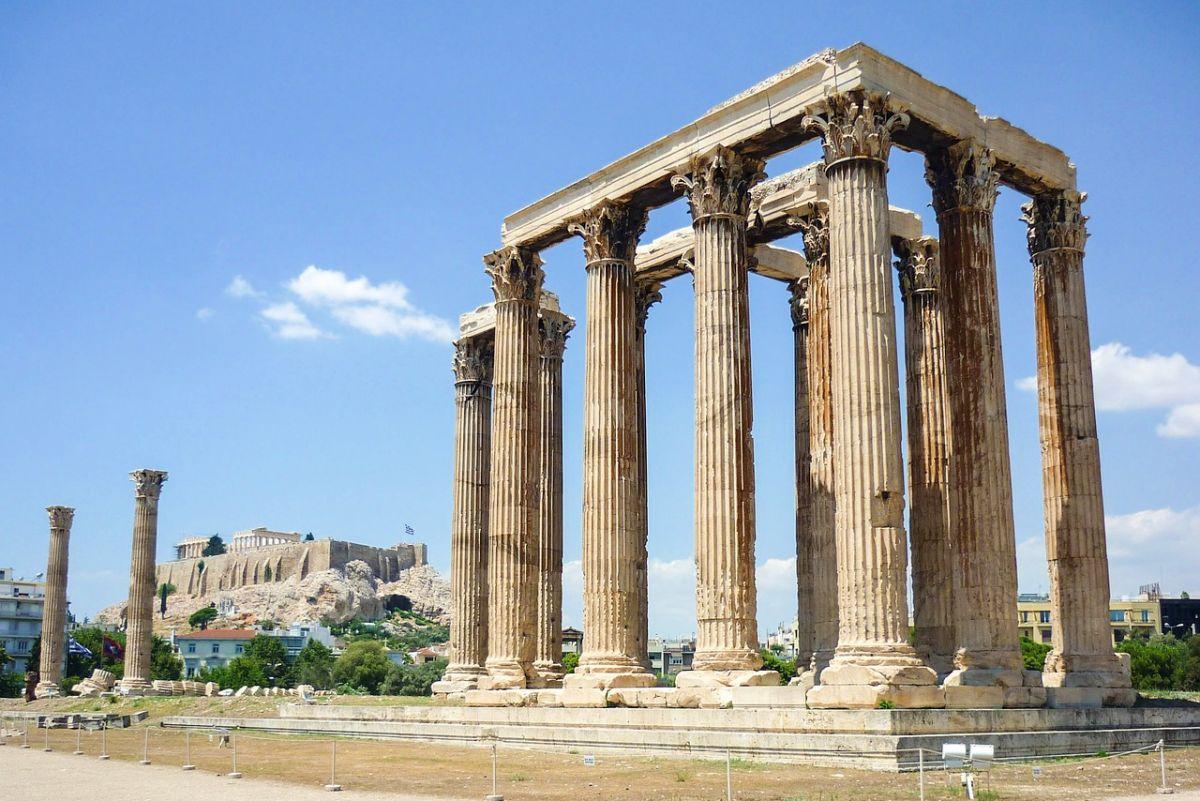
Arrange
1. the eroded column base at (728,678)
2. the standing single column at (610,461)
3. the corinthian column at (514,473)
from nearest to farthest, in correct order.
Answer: the eroded column base at (728,678), the standing single column at (610,461), the corinthian column at (514,473)

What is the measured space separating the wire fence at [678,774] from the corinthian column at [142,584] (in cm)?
4917

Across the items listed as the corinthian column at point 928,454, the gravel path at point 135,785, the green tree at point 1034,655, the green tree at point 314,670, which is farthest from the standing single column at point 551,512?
the green tree at point 314,670

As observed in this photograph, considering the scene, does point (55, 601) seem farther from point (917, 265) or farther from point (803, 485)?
point (917, 265)

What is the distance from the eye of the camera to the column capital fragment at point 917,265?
36281 mm

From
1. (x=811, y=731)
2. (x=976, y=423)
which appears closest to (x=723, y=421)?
(x=976, y=423)

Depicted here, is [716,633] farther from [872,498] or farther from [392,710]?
[392,710]

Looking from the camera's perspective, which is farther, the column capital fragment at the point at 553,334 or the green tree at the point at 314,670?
the green tree at the point at 314,670

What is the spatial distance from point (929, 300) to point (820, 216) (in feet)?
13.3

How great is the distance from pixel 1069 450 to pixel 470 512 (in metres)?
23.0

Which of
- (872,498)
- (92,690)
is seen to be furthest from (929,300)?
(92,690)

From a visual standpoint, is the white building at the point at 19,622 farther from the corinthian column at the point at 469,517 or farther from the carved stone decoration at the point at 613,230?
the carved stone decoration at the point at 613,230

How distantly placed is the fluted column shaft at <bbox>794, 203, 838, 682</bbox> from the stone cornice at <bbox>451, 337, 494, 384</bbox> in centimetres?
1661

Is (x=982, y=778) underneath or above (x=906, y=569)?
underneath

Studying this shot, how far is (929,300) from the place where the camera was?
118ft
